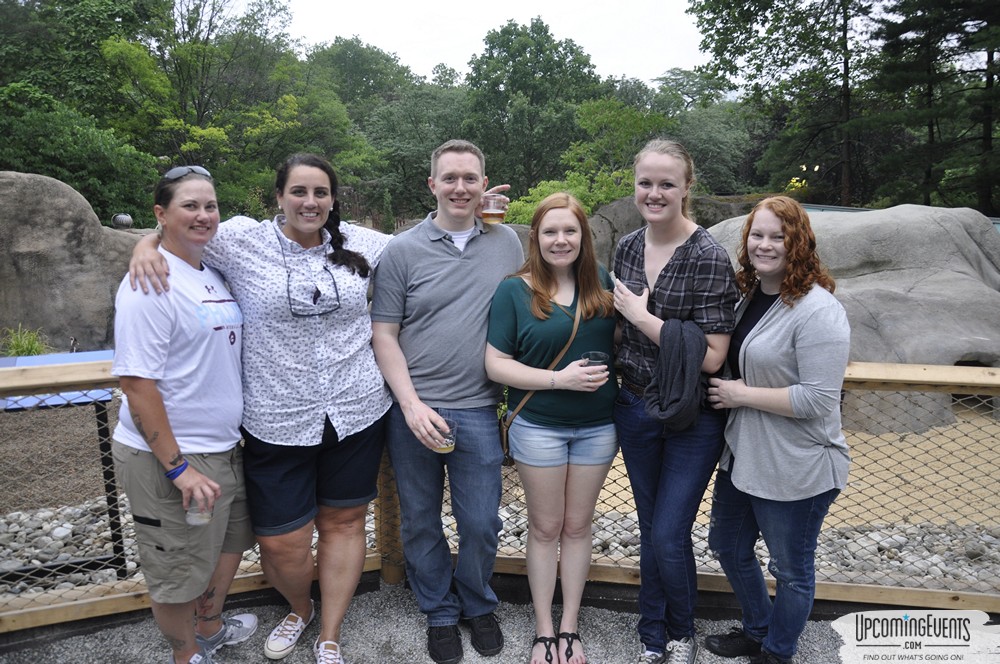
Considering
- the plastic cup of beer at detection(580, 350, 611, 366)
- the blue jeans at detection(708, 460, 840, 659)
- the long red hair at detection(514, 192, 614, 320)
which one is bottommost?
the blue jeans at detection(708, 460, 840, 659)

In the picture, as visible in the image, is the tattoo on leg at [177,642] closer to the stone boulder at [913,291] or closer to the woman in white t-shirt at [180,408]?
the woman in white t-shirt at [180,408]

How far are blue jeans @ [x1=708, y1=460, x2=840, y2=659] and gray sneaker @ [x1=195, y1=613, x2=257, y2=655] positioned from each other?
1878 millimetres

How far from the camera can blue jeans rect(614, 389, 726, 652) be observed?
2.27 metres

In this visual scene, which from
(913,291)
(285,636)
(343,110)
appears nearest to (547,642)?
(285,636)

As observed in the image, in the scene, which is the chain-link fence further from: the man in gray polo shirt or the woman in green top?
the woman in green top

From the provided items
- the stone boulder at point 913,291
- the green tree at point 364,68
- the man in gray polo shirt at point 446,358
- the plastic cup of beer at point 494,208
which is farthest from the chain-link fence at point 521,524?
the green tree at point 364,68

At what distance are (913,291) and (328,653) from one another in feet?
24.4

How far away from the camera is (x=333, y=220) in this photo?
7.88 feet

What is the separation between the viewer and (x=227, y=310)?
2.15 m

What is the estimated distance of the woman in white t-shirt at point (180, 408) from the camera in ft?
6.41

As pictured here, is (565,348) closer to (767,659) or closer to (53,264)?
(767,659)

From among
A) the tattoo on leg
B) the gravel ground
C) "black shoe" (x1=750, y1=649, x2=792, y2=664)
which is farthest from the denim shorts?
the tattoo on leg

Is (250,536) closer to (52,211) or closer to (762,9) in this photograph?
(52,211)

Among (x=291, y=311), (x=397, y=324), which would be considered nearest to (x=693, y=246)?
(x=397, y=324)
